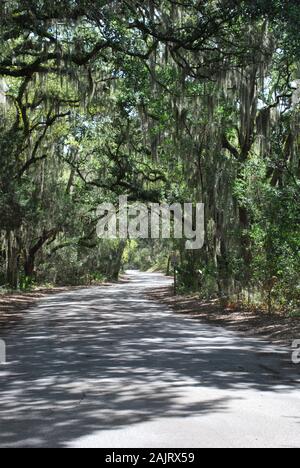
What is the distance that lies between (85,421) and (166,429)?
83cm

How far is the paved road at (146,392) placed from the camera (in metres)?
5.23

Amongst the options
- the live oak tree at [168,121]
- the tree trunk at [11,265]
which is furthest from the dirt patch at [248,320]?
the tree trunk at [11,265]

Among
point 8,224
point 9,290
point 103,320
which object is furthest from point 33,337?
point 9,290

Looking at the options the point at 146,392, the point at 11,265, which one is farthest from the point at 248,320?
the point at 11,265

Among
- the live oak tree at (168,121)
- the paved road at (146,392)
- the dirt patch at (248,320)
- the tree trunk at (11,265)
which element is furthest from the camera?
the tree trunk at (11,265)

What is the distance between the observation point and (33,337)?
42.2ft

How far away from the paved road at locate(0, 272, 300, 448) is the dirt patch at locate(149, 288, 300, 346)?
3.27ft

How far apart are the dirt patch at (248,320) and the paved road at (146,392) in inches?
39.2

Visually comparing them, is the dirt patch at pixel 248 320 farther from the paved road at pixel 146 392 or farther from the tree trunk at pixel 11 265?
the tree trunk at pixel 11 265

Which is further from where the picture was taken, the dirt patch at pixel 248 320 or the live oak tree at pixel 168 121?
the live oak tree at pixel 168 121

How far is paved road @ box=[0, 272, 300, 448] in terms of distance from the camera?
17.2ft

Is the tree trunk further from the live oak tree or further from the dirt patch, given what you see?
the dirt patch

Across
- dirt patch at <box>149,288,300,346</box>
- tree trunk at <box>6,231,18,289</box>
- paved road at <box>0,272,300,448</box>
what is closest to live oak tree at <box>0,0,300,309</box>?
tree trunk at <box>6,231,18,289</box>
